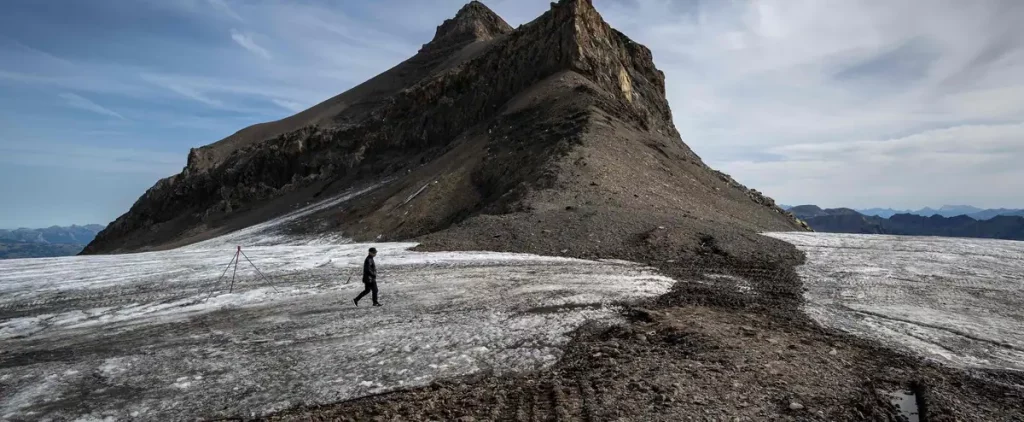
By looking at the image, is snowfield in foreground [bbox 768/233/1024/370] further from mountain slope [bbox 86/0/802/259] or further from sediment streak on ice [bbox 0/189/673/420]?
sediment streak on ice [bbox 0/189/673/420]

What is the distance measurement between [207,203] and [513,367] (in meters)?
67.2

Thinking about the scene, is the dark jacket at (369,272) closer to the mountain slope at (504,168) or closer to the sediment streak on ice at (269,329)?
the sediment streak on ice at (269,329)

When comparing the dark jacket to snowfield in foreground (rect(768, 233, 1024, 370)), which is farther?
the dark jacket

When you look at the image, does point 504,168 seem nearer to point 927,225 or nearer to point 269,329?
point 269,329

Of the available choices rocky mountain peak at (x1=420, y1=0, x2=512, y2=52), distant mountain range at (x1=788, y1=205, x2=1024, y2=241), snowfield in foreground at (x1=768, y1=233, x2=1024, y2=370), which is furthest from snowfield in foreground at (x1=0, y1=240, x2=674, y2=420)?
distant mountain range at (x1=788, y1=205, x2=1024, y2=241)

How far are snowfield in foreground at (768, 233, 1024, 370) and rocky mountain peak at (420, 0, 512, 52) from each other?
73.0 m

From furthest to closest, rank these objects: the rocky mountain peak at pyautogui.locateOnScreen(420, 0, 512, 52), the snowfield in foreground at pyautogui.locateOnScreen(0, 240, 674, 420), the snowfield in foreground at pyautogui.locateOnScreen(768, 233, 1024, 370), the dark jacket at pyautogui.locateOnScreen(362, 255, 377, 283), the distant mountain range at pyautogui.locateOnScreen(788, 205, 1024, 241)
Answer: the distant mountain range at pyautogui.locateOnScreen(788, 205, 1024, 241)
the rocky mountain peak at pyautogui.locateOnScreen(420, 0, 512, 52)
the dark jacket at pyautogui.locateOnScreen(362, 255, 377, 283)
the snowfield in foreground at pyautogui.locateOnScreen(768, 233, 1024, 370)
the snowfield in foreground at pyautogui.locateOnScreen(0, 240, 674, 420)

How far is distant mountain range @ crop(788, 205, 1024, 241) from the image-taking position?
11706 centimetres

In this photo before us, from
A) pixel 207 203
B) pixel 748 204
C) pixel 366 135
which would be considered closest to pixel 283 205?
pixel 366 135

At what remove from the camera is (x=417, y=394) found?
6.70m

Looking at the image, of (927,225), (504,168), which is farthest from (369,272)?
(927,225)

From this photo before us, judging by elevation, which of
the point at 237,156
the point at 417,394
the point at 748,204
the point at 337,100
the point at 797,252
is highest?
the point at 337,100

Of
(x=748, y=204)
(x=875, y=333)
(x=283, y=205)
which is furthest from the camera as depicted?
(x=283, y=205)

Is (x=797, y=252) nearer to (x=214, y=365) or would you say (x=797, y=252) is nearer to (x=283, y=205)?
(x=214, y=365)
